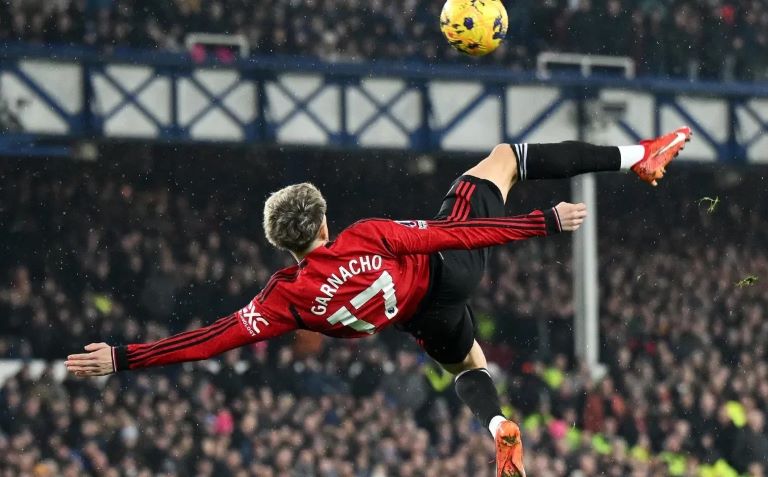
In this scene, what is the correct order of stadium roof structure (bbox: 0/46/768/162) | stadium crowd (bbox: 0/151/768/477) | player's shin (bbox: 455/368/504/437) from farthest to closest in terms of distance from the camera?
Result: 1. stadium roof structure (bbox: 0/46/768/162)
2. stadium crowd (bbox: 0/151/768/477)
3. player's shin (bbox: 455/368/504/437)

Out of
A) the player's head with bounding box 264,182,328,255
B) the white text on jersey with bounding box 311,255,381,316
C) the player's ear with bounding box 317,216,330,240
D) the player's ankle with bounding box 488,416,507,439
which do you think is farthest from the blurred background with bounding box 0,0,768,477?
the player's head with bounding box 264,182,328,255

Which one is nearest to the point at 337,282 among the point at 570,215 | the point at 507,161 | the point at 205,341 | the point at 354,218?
the point at 205,341

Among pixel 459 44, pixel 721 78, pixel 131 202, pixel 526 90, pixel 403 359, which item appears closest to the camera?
pixel 459 44

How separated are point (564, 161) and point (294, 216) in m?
1.69

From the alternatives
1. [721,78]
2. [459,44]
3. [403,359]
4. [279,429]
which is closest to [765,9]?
[721,78]

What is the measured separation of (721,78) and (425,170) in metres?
4.56

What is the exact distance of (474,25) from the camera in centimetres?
934

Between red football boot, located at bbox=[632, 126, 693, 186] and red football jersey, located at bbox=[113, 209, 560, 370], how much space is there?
1.21m

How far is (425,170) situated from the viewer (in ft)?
72.0

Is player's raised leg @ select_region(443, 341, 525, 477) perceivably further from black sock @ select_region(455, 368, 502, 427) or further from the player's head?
the player's head

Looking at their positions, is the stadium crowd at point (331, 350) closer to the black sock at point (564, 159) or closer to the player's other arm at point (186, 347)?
the black sock at point (564, 159)

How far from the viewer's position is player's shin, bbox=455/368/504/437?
28.4 feet

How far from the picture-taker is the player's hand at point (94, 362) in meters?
7.50

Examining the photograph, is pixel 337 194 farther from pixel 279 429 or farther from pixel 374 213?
pixel 279 429
